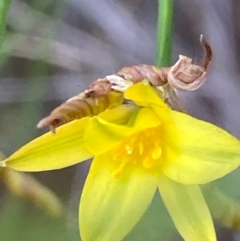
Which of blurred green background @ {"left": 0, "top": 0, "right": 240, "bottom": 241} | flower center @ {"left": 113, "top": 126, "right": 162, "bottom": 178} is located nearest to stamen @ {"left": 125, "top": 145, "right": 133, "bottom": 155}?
flower center @ {"left": 113, "top": 126, "right": 162, "bottom": 178}

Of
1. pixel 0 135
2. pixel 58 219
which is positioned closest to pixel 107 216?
pixel 58 219

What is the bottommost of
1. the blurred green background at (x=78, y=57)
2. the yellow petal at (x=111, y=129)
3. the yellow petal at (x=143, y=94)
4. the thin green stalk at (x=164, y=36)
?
the blurred green background at (x=78, y=57)

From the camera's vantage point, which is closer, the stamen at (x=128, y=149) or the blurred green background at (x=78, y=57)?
the stamen at (x=128, y=149)

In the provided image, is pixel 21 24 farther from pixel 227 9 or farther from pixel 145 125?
pixel 145 125

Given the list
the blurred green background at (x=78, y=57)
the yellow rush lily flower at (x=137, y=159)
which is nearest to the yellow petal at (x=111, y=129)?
the yellow rush lily flower at (x=137, y=159)

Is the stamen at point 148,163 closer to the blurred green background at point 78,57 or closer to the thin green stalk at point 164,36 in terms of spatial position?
the thin green stalk at point 164,36

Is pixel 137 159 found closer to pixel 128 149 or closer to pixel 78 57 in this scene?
pixel 128 149
